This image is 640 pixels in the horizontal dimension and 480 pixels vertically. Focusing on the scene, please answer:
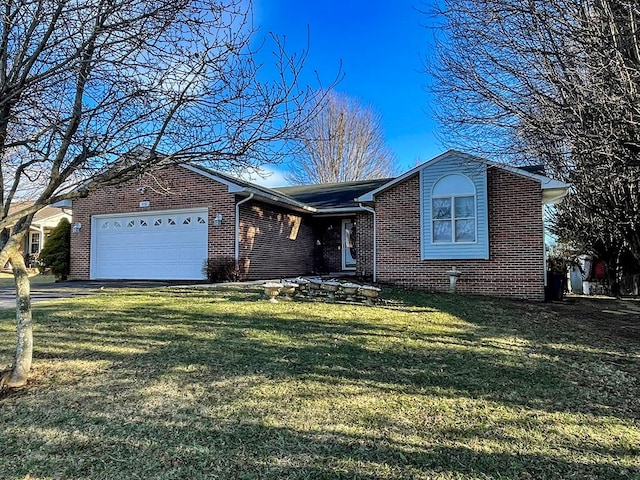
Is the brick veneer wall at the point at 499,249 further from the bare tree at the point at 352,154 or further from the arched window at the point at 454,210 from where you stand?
the bare tree at the point at 352,154

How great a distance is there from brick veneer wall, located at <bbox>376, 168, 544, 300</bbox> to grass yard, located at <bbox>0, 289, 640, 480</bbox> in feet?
15.9

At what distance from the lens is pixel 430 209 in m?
12.6

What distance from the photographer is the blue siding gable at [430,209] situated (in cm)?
1191

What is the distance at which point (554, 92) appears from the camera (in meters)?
6.50

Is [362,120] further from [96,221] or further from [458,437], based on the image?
[458,437]

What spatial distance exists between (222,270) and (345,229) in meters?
5.68

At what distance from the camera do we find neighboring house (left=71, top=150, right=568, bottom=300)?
11.8m

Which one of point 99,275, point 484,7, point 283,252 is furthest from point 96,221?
point 484,7

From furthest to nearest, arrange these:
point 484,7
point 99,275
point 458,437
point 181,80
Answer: point 99,275 → point 484,7 → point 181,80 → point 458,437

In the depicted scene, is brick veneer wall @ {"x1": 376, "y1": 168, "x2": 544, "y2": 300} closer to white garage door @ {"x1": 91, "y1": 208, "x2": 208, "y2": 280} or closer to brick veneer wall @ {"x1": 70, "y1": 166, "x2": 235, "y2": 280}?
brick veneer wall @ {"x1": 70, "y1": 166, "x2": 235, "y2": 280}

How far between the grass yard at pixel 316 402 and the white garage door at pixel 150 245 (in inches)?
287

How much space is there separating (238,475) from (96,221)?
49.2ft

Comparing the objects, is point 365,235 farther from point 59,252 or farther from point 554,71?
point 59,252

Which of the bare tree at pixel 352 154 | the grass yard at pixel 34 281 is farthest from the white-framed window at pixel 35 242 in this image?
the bare tree at pixel 352 154
